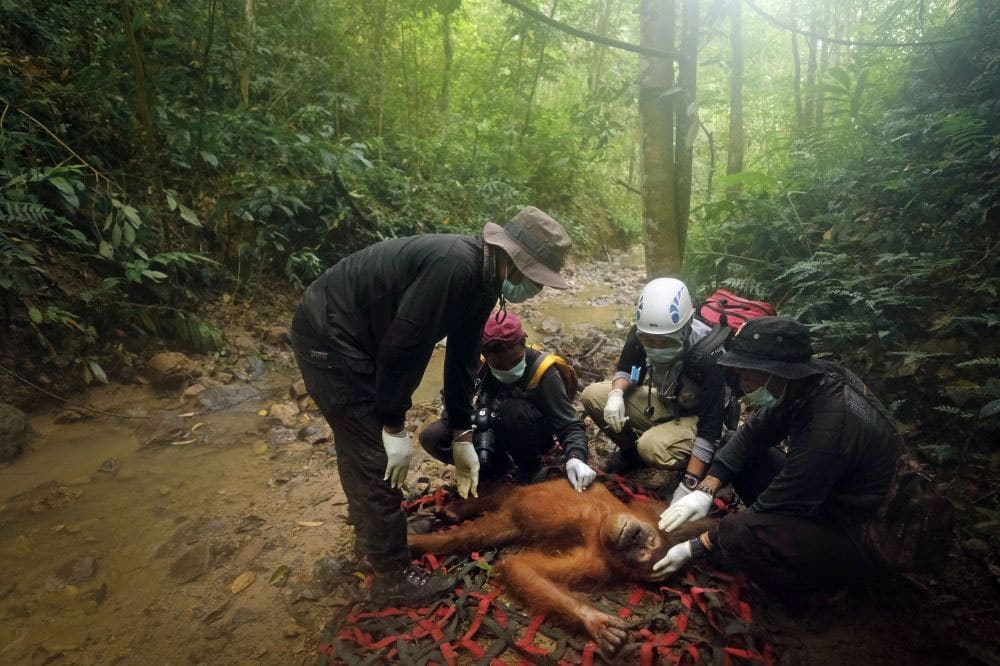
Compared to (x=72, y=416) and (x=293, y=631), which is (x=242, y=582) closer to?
(x=293, y=631)

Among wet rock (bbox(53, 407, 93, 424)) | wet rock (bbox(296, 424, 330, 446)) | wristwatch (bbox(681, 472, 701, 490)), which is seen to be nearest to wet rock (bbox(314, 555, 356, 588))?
wet rock (bbox(296, 424, 330, 446))

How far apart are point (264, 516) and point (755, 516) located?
3.42 m

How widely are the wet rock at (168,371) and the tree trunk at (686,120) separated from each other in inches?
210

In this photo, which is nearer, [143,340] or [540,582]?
[540,582]

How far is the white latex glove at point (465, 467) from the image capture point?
12.3ft

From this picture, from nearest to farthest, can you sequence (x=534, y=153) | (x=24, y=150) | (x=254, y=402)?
(x=24, y=150), (x=254, y=402), (x=534, y=153)

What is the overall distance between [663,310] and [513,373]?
3.87 feet

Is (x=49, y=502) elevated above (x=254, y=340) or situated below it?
below

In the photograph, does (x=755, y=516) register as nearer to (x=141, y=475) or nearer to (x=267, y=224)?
(x=141, y=475)

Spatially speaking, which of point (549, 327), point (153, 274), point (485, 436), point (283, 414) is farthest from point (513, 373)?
point (549, 327)

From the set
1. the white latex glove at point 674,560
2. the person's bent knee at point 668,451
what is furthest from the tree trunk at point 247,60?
the white latex glove at point 674,560

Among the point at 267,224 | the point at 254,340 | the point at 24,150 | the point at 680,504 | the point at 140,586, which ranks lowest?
the point at 140,586

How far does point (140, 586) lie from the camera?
335 centimetres

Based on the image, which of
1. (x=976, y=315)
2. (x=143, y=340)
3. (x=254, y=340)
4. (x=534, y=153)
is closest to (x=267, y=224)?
(x=254, y=340)
